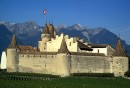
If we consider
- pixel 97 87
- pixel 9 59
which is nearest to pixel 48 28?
pixel 9 59

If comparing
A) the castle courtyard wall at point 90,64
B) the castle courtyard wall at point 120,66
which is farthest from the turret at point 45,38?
the castle courtyard wall at point 120,66

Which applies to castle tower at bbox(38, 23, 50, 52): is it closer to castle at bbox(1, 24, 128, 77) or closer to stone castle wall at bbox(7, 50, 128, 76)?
castle at bbox(1, 24, 128, 77)

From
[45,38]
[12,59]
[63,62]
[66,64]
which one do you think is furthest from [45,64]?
[45,38]

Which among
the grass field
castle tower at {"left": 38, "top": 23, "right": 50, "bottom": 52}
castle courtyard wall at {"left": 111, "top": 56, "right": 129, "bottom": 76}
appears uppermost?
castle tower at {"left": 38, "top": 23, "right": 50, "bottom": 52}

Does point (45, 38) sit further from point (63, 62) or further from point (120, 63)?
point (120, 63)

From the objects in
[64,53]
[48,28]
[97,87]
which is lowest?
[97,87]

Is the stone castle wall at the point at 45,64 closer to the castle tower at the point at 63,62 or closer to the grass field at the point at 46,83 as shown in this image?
the castle tower at the point at 63,62

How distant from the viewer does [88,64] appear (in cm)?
7469

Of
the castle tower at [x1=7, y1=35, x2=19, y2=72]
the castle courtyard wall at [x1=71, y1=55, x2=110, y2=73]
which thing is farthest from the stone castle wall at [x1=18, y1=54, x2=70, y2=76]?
the castle courtyard wall at [x1=71, y1=55, x2=110, y2=73]

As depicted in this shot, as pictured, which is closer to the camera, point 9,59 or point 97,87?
point 97,87

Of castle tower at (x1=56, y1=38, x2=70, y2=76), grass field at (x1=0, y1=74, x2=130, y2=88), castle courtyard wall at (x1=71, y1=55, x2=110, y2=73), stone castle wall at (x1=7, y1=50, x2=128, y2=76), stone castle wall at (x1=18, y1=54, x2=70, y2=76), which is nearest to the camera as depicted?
grass field at (x1=0, y1=74, x2=130, y2=88)

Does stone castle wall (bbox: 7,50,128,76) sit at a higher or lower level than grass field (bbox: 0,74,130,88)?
higher

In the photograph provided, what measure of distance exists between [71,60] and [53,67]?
338 centimetres

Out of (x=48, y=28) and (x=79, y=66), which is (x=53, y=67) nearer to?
(x=79, y=66)
